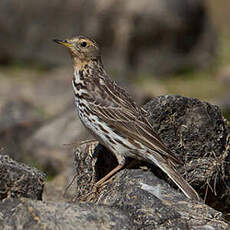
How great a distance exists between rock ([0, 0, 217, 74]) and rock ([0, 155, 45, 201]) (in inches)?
489

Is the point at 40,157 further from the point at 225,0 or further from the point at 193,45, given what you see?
the point at 225,0

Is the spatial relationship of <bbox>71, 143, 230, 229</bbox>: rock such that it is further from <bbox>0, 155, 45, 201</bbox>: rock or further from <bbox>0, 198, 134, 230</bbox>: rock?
<bbox>0, 155, 45, 201</bbox>: rock

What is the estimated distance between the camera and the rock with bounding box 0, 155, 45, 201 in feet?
22.2

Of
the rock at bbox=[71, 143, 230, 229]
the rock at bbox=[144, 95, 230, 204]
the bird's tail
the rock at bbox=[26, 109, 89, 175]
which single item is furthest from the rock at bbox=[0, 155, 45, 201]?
the rock at bbox=[26, 109, 89, 175]

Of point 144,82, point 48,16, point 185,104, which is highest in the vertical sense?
point 185,104

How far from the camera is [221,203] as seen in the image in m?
7.79

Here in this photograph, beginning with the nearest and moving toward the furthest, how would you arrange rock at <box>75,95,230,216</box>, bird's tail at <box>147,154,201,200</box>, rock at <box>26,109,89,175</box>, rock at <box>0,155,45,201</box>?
rock at <box>0,155,45,201</box> → bird's tail at <box>147,154,201,200</box> → rock at <box>75,95,230,216</box> → rock at <box>26,109,89,175</box>

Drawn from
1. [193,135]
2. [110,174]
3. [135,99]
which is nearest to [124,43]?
[135,99]

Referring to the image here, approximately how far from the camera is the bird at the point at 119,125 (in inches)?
283

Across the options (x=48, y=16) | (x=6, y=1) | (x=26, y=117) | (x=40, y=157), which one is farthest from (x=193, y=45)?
(x=40, y=157)

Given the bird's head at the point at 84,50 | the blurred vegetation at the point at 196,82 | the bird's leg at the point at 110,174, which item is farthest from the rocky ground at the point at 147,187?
the blurred vegetation at the point at 196,82

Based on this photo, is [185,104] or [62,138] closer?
[185,104]

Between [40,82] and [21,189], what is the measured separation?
10.9m

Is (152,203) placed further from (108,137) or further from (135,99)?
(135,99)
